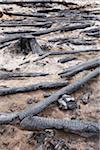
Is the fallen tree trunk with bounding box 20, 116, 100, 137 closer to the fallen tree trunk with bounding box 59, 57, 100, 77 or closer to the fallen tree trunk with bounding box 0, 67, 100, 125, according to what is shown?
the fallen tree trunk with bounding box 0, 67, 100, 125

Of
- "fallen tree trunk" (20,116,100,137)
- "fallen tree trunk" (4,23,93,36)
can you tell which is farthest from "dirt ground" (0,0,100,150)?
"fallen tree trunk" (4,23,93,36)

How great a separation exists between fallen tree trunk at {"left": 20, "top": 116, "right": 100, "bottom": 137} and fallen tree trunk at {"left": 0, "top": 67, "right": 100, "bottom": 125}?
124 mm

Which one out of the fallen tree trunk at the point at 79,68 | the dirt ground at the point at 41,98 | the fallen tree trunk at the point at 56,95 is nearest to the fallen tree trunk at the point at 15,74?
the dirt ground at the point at 41,98

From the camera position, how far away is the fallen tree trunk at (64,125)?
4539 millimetres

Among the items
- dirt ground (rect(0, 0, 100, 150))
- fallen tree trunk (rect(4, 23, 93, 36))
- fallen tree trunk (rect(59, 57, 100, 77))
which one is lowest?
dirt ground (rect(0, 0, 100, 150))

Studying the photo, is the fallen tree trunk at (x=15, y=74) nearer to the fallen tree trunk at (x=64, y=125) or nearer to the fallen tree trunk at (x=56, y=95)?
the fallen tree trunk at (x=56, y=95)

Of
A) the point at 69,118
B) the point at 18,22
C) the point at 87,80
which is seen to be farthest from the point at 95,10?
the point at 69,118

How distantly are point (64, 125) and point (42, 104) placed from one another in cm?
72

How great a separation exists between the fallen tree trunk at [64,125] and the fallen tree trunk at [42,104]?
4.9 inches

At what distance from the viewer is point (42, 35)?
10.2m

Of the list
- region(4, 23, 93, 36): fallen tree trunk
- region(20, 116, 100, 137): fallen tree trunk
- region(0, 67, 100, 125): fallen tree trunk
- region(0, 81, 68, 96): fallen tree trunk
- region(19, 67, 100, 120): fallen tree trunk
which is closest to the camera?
region(20, 116, 100, 137): fallen tree trunk

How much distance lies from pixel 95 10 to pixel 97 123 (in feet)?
Result: 32.6

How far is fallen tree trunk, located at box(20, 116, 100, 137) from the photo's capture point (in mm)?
4539

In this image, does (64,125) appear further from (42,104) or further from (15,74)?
A: (15,74)
